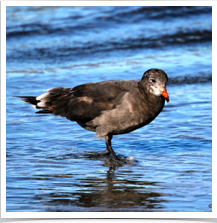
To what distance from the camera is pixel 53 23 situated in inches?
637

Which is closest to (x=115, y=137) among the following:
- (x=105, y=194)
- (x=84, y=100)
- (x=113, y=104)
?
(x=84, y=100)

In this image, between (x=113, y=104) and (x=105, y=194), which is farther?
(x=113, y=104)

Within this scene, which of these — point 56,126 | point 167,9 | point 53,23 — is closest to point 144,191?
point 56,126

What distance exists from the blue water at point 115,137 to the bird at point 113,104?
453 millimetres

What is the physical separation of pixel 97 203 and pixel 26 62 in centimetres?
848

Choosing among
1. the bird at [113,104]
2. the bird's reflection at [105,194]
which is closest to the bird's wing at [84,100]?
the bird at [113,104]

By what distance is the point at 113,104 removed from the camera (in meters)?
6.35

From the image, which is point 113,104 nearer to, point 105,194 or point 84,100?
point 84,100

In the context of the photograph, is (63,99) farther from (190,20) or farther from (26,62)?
(190,20)

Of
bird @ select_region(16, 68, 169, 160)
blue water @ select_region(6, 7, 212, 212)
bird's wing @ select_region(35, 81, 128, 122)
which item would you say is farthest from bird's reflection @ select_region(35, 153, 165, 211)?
bird's wing @ select_region(35, 81, 128, 122)

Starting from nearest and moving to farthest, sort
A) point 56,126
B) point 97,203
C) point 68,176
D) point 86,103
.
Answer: point 97,203 → point 68,176 → point 86,103 → point 56,126

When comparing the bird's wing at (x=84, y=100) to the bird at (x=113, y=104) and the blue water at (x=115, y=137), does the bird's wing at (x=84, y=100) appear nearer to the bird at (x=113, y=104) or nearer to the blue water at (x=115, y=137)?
the bird at (x=113, y=104)

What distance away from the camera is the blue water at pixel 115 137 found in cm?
498

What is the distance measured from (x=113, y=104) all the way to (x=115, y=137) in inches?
45.5
